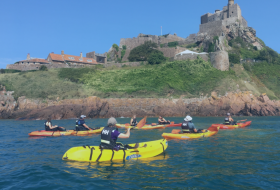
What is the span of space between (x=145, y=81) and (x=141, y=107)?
9392 mm

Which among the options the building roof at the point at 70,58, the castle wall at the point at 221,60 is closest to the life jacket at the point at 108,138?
the castle wall at the point at 221,60

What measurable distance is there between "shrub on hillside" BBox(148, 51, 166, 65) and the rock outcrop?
55.0ft

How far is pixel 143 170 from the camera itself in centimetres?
809

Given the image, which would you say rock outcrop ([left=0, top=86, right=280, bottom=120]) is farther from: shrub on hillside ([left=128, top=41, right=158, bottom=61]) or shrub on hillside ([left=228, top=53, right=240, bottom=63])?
shrub on hillside ([left=128, top=41, right=158, bottom=61])

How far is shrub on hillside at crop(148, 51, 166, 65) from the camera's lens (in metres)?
52.1

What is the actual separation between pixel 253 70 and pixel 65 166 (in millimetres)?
48909

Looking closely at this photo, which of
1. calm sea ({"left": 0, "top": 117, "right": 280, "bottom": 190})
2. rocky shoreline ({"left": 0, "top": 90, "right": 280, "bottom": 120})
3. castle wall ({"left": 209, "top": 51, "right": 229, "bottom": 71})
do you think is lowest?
calm sea ({"left": 0, "top": 117, "right": 280, "bottom": 190})

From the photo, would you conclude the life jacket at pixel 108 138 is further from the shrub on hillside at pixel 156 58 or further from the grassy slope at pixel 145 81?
the shrub on hillside at pixel 156 58

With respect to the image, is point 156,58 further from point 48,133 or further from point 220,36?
point 48,133

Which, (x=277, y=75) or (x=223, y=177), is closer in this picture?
(x=223, y=177)

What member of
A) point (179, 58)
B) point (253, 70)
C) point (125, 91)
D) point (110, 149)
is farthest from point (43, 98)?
point (253, 70)

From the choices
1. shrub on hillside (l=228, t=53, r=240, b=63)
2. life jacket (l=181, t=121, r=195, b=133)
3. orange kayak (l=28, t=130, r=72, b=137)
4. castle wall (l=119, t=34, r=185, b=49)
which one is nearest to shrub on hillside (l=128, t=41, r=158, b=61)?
castle wall (l=119, t=34, r=185, b=49)

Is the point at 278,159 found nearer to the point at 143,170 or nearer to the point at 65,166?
the point at 143,170

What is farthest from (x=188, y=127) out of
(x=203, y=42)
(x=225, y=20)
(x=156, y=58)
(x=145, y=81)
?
(x=225, y=20)
